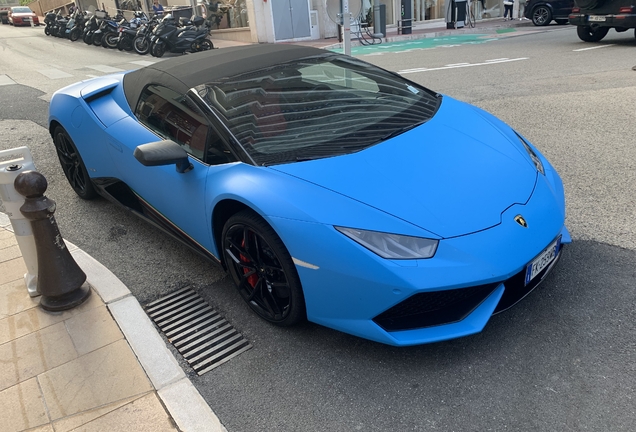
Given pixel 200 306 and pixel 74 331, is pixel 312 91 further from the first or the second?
pixel 74 331

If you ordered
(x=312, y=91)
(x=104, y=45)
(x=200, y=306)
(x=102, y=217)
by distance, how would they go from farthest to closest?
(x=104, y=45)
(x=102, y=217)
(x=312, y=91)
(x=200, y=306)

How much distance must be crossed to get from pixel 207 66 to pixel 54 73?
11.4 m

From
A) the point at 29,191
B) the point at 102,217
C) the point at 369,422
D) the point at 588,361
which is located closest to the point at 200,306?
the point at 29,191

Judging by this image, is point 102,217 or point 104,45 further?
point 104,45

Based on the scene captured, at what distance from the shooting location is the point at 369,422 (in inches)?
83.7

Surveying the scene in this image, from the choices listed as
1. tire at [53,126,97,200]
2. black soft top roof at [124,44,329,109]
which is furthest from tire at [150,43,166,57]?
black soft top roof at [124,44,329,109]

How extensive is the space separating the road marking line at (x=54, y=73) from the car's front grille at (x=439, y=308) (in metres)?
12.2

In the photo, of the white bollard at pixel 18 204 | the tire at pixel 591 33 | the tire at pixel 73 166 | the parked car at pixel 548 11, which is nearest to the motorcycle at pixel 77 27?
the parked car at pixel 548 11

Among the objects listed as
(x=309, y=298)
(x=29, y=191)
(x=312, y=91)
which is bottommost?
(x=309, y=298)

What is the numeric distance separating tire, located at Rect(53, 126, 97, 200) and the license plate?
3.54 metres

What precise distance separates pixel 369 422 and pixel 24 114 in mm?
7822

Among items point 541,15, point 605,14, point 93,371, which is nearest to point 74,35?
point 541,15

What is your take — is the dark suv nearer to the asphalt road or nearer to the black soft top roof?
the asphalt road

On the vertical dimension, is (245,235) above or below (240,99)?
below
